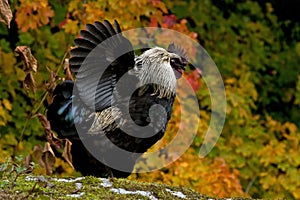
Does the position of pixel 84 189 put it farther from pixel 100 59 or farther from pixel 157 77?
pixel 157 77

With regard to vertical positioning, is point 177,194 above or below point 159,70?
below

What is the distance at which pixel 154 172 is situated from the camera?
718 cm

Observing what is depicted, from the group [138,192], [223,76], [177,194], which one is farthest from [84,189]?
[223,76]

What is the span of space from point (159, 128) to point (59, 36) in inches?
124

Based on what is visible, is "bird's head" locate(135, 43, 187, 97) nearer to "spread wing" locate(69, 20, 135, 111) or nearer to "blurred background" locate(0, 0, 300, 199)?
"spread wing" locate(69, 20, 135, 111)

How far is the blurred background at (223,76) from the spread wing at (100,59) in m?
0.34

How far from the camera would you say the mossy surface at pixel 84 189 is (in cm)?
365

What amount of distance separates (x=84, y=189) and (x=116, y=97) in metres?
1.16

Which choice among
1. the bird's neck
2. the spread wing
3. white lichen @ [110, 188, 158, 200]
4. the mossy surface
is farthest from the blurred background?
white lichen @ [110, 188, 158, 200]

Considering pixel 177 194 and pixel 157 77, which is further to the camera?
pixel 157 77

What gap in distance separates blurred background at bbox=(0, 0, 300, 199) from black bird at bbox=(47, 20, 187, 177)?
0.38 metres

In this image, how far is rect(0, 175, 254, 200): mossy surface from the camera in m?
3.65

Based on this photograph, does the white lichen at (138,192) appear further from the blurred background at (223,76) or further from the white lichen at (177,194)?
the blurred background at (223,76)

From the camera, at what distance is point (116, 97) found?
4910mm
